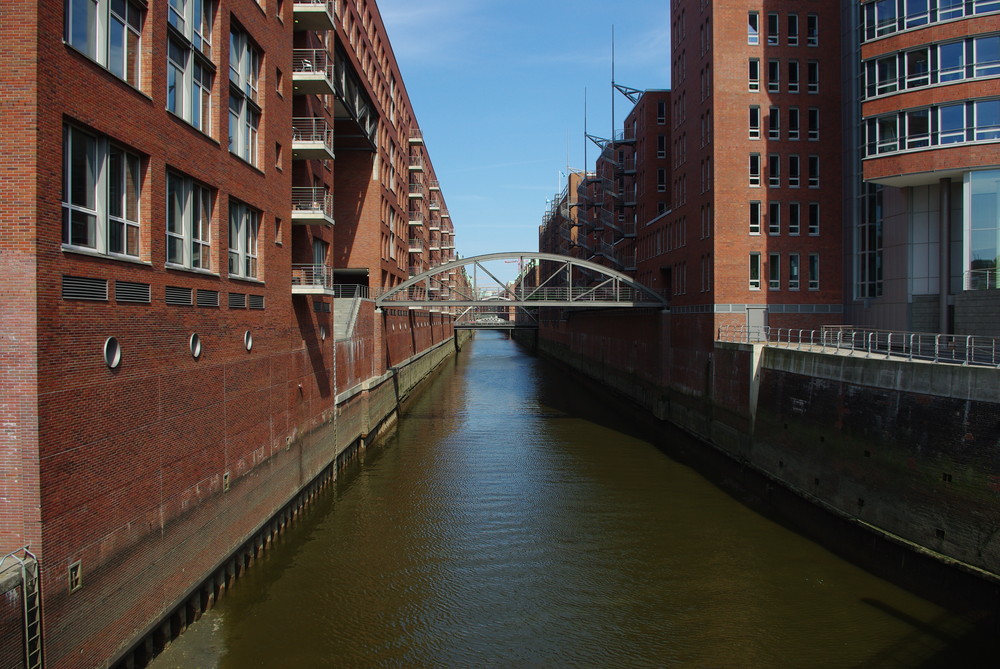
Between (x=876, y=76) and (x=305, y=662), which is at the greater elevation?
(x=876, y=76)

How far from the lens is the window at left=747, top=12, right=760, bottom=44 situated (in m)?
26.3

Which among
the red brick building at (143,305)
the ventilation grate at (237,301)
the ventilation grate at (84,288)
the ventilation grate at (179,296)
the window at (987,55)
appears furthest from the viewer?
the window at (987,55)

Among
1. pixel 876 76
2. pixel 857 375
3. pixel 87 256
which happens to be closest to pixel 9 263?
pixel 87 256

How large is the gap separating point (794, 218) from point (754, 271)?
2654 millimetres

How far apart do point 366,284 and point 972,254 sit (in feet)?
81.6

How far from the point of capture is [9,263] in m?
7.28

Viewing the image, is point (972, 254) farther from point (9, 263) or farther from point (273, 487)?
point (9, 263)

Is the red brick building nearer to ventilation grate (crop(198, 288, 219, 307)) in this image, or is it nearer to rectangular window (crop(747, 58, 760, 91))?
ventilation grate (crop(198, 288, 219, 307))

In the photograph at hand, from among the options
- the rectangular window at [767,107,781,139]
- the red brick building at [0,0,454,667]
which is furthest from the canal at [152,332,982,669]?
the rectangular window at [767,107,781,139]

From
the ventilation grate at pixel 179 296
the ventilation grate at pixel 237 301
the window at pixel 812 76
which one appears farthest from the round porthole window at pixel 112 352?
the window at pixel 812 76

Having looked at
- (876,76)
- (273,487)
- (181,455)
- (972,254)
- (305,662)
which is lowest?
(305,662)

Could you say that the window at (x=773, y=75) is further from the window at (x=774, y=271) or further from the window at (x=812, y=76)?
the window at (x=774, y=271)

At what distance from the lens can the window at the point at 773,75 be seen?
1035 inches

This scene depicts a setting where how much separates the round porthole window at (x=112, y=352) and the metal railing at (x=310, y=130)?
488 inches
